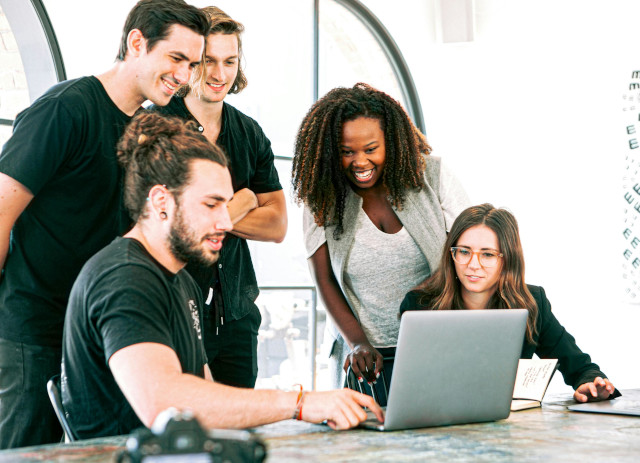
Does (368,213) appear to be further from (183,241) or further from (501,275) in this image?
(183,241)

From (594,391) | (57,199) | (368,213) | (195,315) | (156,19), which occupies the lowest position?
(594,391)

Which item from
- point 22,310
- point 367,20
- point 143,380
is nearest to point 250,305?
point 22,310

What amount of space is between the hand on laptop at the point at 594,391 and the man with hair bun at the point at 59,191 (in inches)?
49.4

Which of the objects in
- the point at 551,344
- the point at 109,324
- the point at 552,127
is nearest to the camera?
the point at 109,324

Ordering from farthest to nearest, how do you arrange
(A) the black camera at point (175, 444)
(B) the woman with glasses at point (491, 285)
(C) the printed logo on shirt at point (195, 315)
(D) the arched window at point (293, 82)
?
(D) the arched window at point (293, 82) < (B) the woman with glasses at point (491, 285) < (C) the printed logo on shirt at point (195, 315) < (A) the black camera at point (175, 444)

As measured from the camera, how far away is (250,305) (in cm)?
226

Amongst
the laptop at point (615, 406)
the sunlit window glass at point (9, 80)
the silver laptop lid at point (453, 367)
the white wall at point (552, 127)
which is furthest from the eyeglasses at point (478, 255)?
the sunlit window glass at point (9, 80)

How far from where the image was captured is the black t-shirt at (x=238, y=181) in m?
2.17

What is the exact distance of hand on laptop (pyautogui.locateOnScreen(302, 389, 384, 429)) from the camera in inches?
56.4

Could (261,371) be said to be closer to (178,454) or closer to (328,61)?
(328,61)

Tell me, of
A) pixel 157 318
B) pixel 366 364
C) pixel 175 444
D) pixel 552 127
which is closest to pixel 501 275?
pixel 366 364

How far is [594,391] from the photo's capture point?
202 centimetres

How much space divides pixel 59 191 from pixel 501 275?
4.24ft

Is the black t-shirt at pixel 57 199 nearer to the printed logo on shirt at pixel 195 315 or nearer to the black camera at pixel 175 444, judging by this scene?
the printed logo on shirt at pixel 195 315
